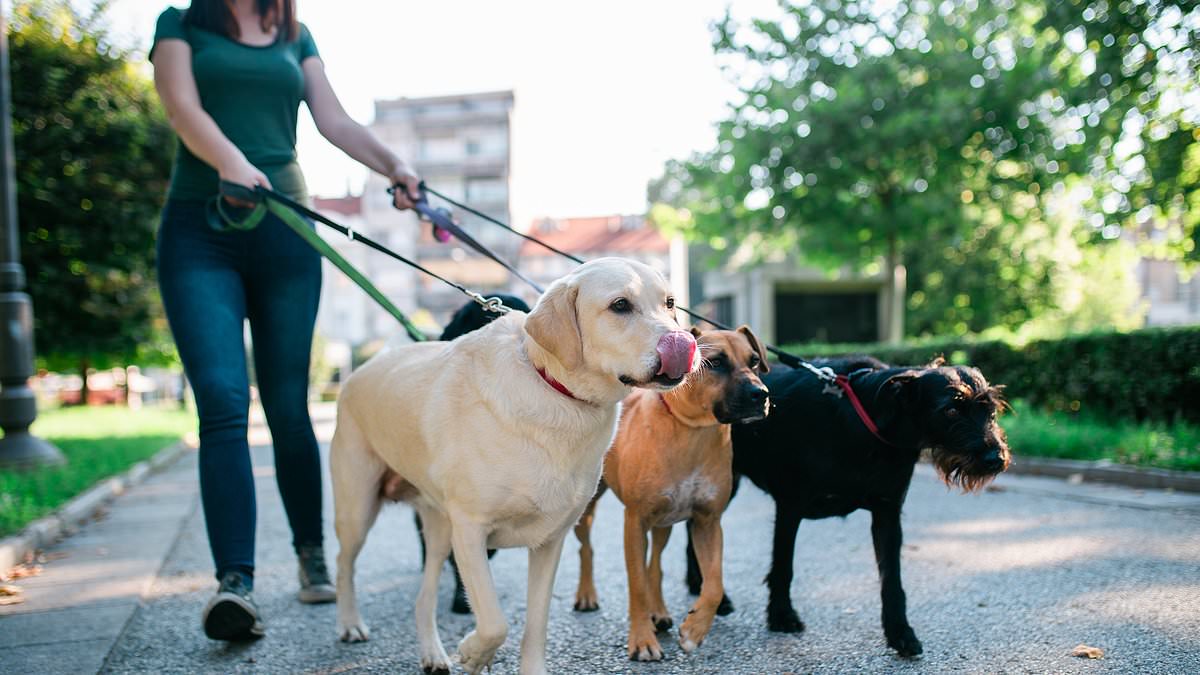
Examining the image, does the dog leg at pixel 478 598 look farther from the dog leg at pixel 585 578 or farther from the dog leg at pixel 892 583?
the dog leg at pixel 892 583

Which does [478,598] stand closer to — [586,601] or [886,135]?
[586,601]

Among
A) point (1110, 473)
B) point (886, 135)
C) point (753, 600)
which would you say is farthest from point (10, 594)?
point (886, 135)

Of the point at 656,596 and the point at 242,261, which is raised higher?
the point at 242,261

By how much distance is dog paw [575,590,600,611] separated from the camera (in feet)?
13.2

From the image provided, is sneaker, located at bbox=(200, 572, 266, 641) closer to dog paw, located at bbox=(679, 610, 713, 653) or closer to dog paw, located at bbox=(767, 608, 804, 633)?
dog paw, located at bbox=(679, 610, 713, 653)

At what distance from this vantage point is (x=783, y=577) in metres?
3.52

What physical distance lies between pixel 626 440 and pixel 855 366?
1055 millimetres

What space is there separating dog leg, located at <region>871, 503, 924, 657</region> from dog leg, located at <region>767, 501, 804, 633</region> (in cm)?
33

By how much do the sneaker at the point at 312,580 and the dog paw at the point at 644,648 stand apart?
5.35 ft

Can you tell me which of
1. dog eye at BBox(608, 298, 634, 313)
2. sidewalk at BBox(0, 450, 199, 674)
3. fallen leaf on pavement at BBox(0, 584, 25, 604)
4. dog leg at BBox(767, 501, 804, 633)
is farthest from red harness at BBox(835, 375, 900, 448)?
fallen leaf on pavement at BBox(0, 584, 25, 604)

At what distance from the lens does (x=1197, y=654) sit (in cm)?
299

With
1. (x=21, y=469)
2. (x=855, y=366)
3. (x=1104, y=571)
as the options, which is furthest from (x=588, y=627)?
(x=21, y=469)

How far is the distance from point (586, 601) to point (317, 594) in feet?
4.15

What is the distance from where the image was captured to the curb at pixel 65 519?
201 inches
